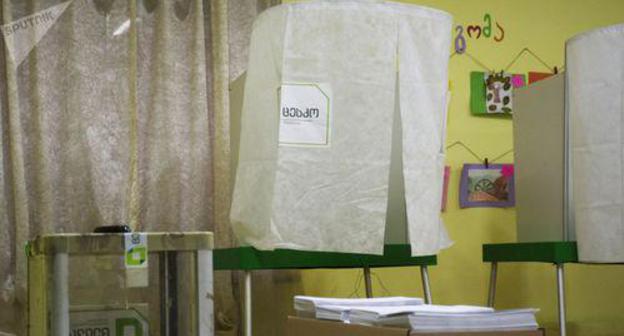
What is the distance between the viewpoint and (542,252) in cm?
241

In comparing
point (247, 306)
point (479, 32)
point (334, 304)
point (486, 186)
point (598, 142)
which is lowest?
point (247, 306)

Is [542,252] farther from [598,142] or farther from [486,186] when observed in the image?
[486,186]

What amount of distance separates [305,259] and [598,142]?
0.82 meters

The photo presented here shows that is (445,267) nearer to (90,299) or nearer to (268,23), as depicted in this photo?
(268,23)

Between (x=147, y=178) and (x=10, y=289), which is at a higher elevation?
(x=147, y=178)

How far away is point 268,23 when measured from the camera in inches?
90.0

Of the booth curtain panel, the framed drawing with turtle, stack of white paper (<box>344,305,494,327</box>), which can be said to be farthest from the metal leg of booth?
the framed drawing with turtle

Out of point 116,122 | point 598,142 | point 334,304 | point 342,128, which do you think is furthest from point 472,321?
point 116,122

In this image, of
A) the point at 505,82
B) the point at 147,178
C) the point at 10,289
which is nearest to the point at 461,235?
the point at 505,82

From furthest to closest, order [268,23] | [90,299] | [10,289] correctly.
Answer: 1. [10,289]
2. [268,23]
3. [90,299]

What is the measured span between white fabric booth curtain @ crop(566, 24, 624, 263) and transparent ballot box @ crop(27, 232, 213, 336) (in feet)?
3.86

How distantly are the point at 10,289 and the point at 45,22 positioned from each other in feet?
2.67

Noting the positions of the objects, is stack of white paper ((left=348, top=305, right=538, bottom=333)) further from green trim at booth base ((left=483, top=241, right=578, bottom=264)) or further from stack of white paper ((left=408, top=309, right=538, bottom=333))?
green trim at booth base ((left=483, top=241, right=578, bottom=264))

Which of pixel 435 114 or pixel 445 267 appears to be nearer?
pixel 435 114
